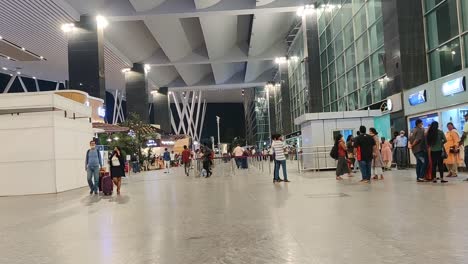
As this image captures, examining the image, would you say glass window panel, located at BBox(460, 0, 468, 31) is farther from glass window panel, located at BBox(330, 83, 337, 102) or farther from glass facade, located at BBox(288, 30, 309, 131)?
glass facade, located at BBox(288, 30, 309, 131)

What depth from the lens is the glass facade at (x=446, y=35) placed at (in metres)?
15.4

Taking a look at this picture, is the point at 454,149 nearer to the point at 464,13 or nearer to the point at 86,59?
the point at 464,13

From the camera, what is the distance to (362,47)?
24656 mm

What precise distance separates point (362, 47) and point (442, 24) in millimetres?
7883

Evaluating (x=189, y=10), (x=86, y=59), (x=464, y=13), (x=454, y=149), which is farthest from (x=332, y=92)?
(x=454, y=149)

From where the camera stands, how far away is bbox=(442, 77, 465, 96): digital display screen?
14495mm

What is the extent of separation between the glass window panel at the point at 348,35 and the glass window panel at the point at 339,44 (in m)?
0.77

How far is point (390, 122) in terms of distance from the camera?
20.4 meters

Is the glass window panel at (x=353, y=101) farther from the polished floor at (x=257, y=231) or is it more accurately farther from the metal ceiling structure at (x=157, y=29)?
the polished floor at (x=257, y=231)

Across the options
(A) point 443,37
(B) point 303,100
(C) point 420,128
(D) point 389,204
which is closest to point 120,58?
(B) point 303,100

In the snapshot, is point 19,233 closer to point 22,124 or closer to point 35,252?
point 35,252

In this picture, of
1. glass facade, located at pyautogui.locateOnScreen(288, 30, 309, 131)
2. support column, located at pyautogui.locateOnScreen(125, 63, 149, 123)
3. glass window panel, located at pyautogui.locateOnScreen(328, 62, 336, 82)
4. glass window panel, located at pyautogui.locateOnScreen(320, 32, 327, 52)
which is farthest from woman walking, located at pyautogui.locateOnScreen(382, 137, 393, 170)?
support column, located at pyautogui.locateOnScreen(125, 63, 149, 123)

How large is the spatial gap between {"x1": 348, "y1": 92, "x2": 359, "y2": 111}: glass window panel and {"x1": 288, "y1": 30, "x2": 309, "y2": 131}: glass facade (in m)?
10.6

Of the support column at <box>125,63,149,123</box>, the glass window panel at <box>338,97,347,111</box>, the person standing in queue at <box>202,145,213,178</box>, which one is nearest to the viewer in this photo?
the person standing in queue at <box>202,145,213,178</box>
